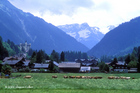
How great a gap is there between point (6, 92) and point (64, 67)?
152 meters

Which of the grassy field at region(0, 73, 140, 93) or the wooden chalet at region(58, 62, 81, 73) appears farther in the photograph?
the wooden chalet at region(58, 62, 81, 73)

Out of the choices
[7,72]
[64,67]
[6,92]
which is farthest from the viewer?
[64,67]

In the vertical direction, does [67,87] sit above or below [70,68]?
below

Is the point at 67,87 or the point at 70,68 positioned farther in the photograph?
the point at 70,68

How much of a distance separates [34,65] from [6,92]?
161m

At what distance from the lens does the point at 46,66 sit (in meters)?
190

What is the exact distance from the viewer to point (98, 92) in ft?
124

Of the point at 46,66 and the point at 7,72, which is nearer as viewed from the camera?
the point at 7,72

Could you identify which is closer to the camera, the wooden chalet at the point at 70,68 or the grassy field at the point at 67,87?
the grassy field at the point at 67,87

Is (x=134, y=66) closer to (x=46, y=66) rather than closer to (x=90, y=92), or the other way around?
(x=46, y=66)

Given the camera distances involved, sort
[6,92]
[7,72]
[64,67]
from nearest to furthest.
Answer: [6,92], [7,72], [64,67]

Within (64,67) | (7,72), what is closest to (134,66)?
(64,67)

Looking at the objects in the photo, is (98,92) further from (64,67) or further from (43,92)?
(64,67)

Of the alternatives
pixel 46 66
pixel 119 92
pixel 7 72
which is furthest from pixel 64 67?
pixel 119 92
